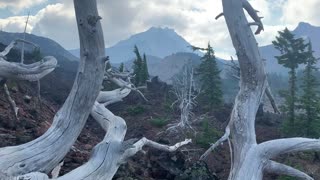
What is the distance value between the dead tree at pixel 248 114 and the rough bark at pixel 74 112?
1743 millimetres

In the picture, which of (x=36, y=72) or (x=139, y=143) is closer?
(x=36, y=72)

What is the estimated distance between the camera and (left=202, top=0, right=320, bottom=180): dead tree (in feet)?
16.7

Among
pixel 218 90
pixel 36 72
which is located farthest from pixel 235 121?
pixel 218 90

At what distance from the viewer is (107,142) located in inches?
250

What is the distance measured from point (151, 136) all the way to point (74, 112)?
13.9m

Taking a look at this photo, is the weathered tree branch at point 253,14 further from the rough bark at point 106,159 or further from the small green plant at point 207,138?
the small green plant at point 207,138

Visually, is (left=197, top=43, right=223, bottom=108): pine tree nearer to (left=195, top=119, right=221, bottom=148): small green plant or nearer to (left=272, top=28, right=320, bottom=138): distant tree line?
(left=272, top=28, right=320, bottom=138): distant tree line

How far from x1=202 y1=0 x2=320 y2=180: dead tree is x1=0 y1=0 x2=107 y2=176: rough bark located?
1.74m

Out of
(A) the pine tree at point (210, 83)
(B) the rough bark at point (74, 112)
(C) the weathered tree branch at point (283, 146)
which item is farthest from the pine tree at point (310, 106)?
(B) the rough bark at point (74, 112)

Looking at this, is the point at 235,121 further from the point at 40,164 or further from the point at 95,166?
the point at 40,164

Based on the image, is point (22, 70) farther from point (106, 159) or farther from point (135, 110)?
point (135, 110)

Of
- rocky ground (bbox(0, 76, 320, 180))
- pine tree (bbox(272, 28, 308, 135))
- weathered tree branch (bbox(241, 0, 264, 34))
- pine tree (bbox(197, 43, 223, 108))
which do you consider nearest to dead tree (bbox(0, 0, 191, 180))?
weathered tree branch (bbox(241, 0, 264, 34))

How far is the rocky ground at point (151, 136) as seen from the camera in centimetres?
966

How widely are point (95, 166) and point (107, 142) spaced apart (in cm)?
74
